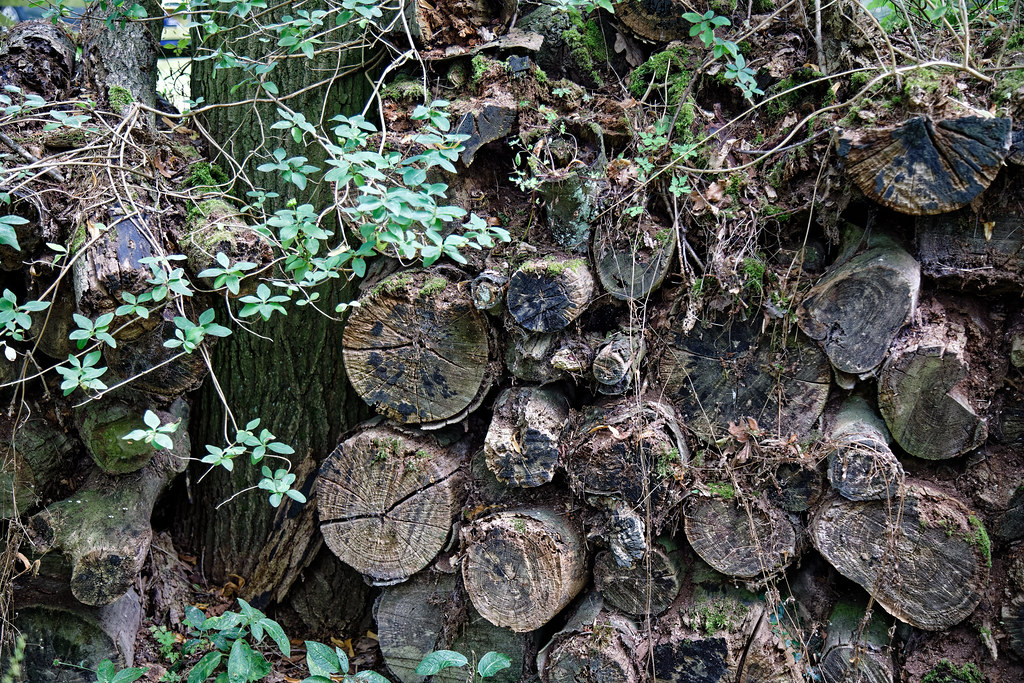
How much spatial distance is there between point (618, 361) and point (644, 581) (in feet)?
2.54

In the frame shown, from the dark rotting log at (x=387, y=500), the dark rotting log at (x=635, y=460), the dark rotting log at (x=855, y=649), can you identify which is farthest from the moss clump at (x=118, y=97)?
the dark rotting log at (x=855, y=649)

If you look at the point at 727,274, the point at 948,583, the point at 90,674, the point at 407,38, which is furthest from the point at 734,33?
the point at 90,674

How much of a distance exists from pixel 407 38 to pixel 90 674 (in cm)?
277

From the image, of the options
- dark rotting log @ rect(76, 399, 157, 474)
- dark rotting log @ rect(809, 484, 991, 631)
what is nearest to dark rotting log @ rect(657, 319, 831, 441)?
dark rotting log @ rect(809, 484, 991, 631)

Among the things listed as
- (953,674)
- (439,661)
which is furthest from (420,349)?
(953,674)

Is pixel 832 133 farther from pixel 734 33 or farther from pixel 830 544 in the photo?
pixel 830 544

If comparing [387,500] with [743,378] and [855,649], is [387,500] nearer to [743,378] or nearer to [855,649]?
[743,378]

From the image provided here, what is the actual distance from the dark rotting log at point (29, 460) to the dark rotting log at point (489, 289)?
1736 mm

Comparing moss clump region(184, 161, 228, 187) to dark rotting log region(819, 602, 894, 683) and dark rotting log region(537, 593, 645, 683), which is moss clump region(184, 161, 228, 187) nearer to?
dark rotting log region(537, 593, 645, 683)

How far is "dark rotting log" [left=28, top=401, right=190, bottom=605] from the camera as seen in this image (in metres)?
2.41

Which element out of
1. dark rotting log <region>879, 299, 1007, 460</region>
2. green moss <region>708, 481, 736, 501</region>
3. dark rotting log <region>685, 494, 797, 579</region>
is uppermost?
dark rotting log <region>879, 299, 1007, 460</region>

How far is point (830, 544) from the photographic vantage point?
2.21m

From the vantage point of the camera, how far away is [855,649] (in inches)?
87.2

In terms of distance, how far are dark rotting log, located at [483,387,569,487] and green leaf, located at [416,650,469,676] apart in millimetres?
616
